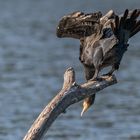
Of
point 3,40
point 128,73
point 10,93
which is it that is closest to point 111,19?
point 10,93

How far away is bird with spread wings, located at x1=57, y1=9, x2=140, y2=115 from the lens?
931 centimetres

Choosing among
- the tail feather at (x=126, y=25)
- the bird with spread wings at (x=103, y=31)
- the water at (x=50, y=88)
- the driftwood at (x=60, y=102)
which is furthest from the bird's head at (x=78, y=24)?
the water at (x=50, y=88)

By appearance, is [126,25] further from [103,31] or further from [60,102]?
[60,102]

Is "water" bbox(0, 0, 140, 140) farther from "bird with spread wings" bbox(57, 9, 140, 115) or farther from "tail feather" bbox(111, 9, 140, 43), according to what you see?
"tail feather" bbox(111, 9, 140, 43)

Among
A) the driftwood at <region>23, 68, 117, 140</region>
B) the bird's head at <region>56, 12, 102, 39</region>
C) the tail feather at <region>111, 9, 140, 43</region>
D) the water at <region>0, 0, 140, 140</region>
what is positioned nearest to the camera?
the driftwood at <region>23, 68, 117, 140</region>

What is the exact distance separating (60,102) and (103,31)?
1254 millimetres

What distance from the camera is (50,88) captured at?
19.7m

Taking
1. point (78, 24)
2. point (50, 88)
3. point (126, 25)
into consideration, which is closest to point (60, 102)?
point (78, 24)

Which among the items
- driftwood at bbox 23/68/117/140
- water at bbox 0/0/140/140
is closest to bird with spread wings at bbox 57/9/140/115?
driftwood at bbox 23/68/117/140

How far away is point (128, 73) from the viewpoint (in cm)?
2197

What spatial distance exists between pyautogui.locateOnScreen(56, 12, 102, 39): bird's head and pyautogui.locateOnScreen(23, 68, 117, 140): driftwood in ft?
2.50

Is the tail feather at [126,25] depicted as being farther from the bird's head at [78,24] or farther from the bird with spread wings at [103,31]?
the bird's head at [78,24]

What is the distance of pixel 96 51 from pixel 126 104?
859 centimetres

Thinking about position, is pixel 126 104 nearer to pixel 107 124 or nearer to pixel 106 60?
pixel 107 124
